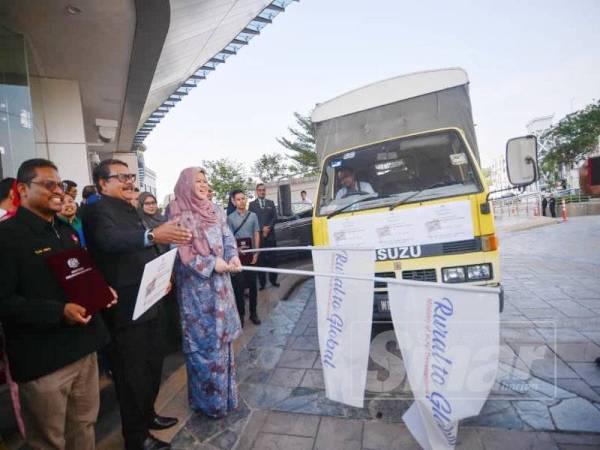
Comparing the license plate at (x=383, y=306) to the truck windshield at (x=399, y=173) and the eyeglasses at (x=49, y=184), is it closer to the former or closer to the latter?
the truck windshield at (x=399, y=173)

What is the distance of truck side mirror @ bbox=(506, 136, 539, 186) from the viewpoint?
3.41 m

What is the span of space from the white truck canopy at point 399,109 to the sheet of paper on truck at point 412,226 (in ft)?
4.11

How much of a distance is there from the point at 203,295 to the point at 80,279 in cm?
100

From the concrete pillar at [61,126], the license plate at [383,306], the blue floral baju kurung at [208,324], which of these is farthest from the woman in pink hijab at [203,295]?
the concrete pillar at [61,126]

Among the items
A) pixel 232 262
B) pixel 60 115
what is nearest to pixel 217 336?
pixel 232 262

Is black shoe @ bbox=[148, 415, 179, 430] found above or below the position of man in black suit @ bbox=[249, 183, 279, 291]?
below

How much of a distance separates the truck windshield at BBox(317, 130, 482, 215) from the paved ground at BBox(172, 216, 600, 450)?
169cm

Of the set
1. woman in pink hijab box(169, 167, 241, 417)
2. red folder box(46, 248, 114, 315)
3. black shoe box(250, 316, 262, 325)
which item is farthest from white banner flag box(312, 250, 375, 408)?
black shoe box(250, 316, 262, 325)

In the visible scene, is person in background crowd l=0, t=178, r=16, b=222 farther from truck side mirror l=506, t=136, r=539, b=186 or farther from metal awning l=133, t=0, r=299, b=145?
metal awning l=133, t=0, r=299, b=145

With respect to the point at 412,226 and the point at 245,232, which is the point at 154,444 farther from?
the point at 245,232

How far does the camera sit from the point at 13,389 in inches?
74.4

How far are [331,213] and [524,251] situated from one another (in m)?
7.75

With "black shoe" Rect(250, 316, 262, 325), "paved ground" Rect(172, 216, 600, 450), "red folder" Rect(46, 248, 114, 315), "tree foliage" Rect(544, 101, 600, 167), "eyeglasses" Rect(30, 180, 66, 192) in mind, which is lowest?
"paved ground" Rect(172, 216, 600, 450)

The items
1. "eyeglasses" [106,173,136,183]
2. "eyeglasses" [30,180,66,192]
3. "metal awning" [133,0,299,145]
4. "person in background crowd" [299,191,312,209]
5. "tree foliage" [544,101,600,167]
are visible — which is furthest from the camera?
"tree foliage" [544,101,600,167]
